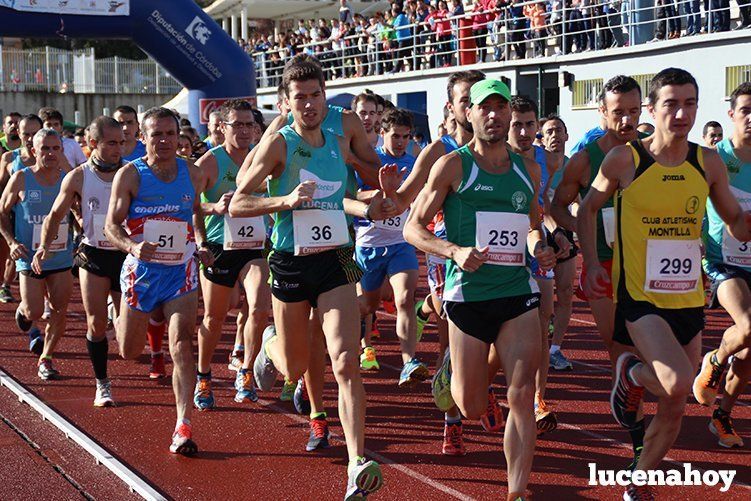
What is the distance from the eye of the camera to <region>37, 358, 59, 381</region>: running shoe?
9023 millimetres

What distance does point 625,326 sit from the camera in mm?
5578

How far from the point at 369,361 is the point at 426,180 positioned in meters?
3.37

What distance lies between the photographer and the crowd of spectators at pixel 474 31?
2011cm

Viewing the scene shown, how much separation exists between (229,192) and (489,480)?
321cm

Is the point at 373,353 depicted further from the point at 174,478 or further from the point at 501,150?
the point at 501,150

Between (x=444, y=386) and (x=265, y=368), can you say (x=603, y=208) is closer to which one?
(x=444, y=386)

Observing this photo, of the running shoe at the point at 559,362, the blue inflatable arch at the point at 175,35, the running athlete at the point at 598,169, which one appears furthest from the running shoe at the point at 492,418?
the blue inflatable arch at the point at 175,35

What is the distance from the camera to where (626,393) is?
553cm

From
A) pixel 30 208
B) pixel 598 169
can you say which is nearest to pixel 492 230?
pixel 598 169

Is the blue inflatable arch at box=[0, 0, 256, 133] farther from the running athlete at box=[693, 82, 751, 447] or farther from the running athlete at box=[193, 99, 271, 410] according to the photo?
the running athlete at box=[693, 82, 751, 447]

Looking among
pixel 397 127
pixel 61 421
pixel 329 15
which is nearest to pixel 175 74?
pixel 397 127

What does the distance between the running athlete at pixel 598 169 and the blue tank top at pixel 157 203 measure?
238 cm

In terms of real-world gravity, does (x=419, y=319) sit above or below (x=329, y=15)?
below

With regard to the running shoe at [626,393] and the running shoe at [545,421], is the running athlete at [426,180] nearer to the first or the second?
the running shoe at [545,421]
